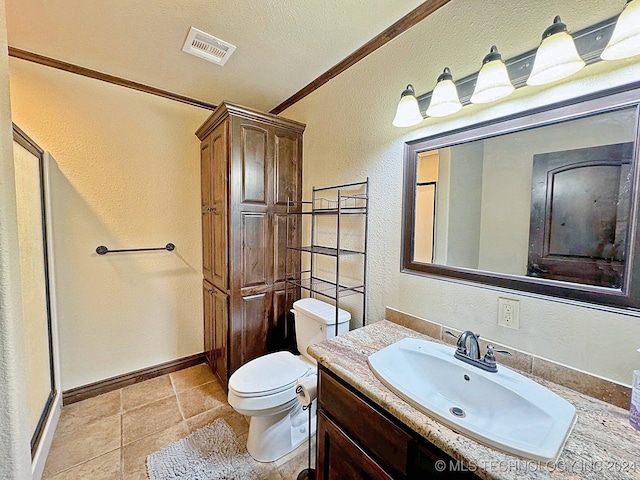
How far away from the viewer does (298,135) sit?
212 centimetres

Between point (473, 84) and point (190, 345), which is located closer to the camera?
point (473, 84)

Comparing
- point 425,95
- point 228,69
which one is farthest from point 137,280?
point 425,95

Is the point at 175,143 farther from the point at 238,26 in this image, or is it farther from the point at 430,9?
the point at 430,9

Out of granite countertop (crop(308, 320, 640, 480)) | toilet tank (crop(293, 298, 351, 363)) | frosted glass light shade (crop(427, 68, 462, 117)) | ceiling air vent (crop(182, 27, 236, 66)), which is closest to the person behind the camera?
granite countertop (crop(308, 320, 640, 480))

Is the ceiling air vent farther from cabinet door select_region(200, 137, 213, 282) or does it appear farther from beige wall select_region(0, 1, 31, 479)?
beige wall select_region(0, 1, 31, 479)

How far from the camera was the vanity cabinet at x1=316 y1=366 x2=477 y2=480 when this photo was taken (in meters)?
0.70

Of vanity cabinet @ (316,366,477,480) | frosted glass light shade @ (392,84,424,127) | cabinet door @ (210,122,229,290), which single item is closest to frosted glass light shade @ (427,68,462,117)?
frosted glass light shade @ (392,84,424,127)

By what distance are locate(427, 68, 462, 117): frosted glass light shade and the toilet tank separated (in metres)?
1.20

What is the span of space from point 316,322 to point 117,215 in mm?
1718

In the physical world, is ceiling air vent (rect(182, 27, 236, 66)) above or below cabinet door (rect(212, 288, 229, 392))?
above

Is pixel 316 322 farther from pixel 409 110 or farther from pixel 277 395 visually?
pixel 409 110

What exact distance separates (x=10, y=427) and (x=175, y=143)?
2.07 metres

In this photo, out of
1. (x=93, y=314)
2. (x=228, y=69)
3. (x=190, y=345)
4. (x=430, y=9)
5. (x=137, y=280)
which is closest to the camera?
(x=430, y=9)

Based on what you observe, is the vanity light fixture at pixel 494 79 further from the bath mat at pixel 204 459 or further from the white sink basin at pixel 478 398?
the bath mat at pixel 204 459
